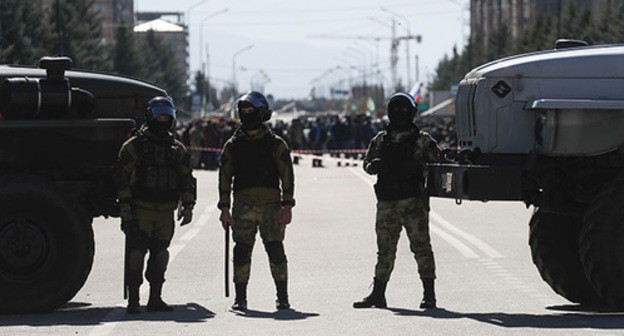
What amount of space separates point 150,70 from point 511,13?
42.6 m

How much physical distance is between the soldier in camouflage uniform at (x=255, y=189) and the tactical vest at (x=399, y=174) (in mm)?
723

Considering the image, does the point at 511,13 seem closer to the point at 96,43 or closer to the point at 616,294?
the point at 96,43

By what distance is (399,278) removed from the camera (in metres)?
16.4

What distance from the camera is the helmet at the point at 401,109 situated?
13.6 metres

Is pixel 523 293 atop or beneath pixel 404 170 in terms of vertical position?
beneath

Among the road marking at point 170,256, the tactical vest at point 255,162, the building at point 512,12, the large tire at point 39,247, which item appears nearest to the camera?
the road marking at point 170,256

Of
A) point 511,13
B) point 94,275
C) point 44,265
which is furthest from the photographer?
point 511,13

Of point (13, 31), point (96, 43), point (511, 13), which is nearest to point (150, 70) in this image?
point (96, 43)

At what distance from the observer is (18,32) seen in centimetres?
6831

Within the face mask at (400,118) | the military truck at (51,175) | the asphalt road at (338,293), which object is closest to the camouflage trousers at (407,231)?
the asphalt road at (338,293)

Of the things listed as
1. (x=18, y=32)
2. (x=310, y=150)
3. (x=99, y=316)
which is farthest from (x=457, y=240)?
(x=18, y=32)

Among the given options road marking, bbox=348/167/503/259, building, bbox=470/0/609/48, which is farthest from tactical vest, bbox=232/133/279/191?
building, bbox=470/0/609/48

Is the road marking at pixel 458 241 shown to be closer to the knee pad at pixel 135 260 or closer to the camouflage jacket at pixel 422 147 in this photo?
the camouflage jacket at pixel 422 147

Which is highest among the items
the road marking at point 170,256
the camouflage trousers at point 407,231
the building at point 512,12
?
the building at point 512,12
